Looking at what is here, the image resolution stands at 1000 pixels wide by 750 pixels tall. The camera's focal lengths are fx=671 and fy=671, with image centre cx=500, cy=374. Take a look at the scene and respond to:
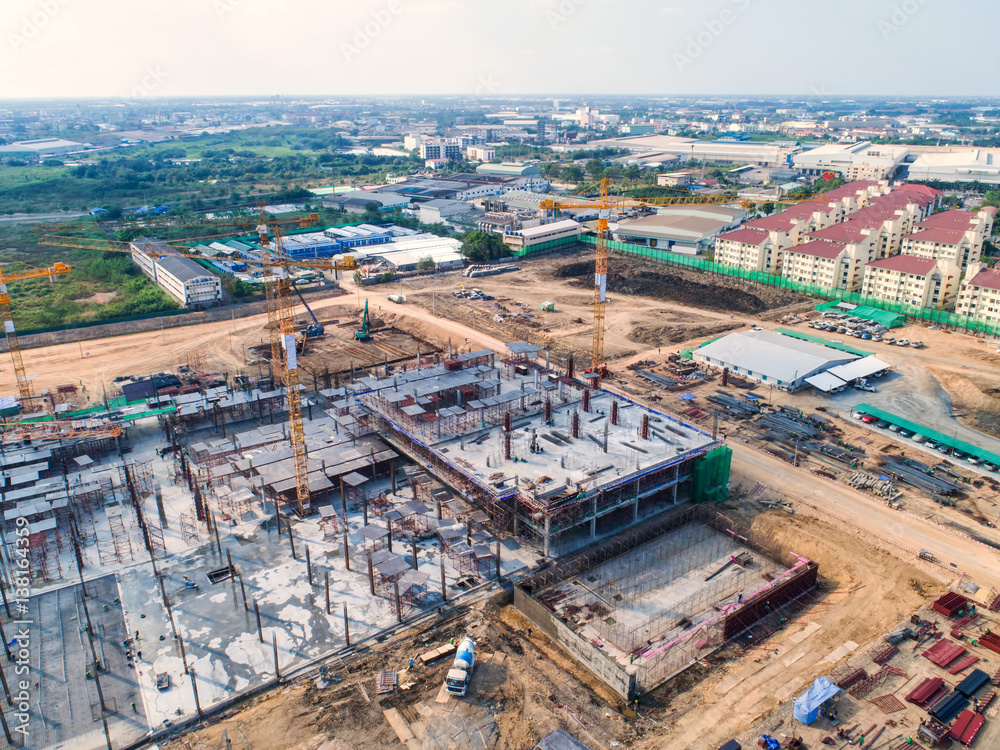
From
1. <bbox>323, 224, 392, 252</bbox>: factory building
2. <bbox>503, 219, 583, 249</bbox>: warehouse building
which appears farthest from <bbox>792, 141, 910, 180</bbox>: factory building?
<bbox>323, 224, 392, 252</bbox>: factory building

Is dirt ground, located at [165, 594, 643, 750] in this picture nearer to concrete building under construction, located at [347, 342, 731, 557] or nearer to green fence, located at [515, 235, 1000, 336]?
concrete building under construction, located at [347, 342, 731, 557]

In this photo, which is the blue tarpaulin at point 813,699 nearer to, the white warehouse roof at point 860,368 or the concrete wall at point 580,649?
the concrete wall at point 580,649

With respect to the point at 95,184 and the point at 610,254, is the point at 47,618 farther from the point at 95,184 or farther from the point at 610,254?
the point at 95,184

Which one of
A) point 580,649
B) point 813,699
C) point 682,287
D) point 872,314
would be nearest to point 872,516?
point 813,699

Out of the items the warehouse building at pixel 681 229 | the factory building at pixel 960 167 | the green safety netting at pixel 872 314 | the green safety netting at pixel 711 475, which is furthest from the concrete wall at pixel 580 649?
the factory building at pixel 960 167

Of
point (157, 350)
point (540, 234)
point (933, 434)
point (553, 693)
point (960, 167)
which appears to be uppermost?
point (960, 167)

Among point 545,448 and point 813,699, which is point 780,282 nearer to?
point 545,448
